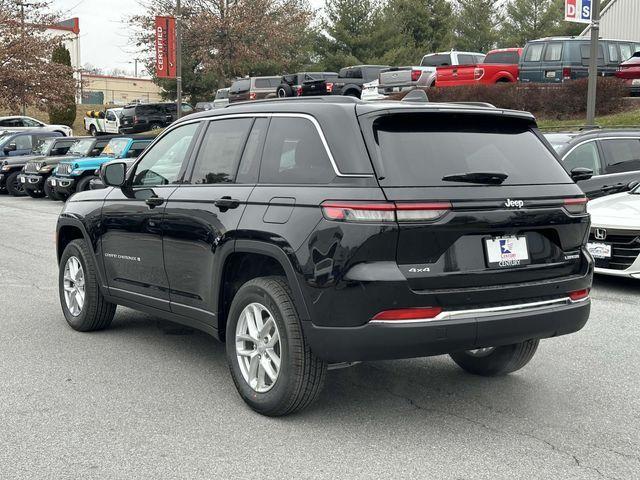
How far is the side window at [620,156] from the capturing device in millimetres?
10852

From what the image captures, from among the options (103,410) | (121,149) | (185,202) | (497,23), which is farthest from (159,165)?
(497,23)

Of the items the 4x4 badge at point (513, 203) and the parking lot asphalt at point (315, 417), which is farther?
the 4x4 badge at point (513, 203)

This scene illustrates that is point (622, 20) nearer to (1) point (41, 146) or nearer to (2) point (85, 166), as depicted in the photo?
(1) point (41, 146)

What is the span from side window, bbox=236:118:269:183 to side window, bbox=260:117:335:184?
57 mm

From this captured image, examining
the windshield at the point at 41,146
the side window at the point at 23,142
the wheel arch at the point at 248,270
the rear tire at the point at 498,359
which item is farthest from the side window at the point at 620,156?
the side window at the point at 23,142

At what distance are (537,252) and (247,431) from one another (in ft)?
6.28

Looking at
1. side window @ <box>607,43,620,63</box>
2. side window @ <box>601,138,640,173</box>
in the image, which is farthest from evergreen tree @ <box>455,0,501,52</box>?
side window @ <box>601,138,640,173</box>

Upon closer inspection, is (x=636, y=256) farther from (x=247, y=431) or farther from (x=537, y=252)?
(x=247, y=431)

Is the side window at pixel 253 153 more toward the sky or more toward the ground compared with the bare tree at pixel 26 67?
more toward the ground

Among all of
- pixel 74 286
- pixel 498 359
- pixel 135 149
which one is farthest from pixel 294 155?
pixel 135 149

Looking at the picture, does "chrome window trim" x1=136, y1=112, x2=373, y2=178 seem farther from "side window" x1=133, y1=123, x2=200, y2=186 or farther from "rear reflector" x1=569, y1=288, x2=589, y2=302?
"rear reflector" x1=569, y1=288, x2=589, y2=302

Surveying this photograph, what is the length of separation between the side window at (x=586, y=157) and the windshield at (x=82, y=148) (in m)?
14.6

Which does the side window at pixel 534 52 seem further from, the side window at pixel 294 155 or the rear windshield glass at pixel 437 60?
the side window at pixel 294 155

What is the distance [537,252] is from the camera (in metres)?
4.56
